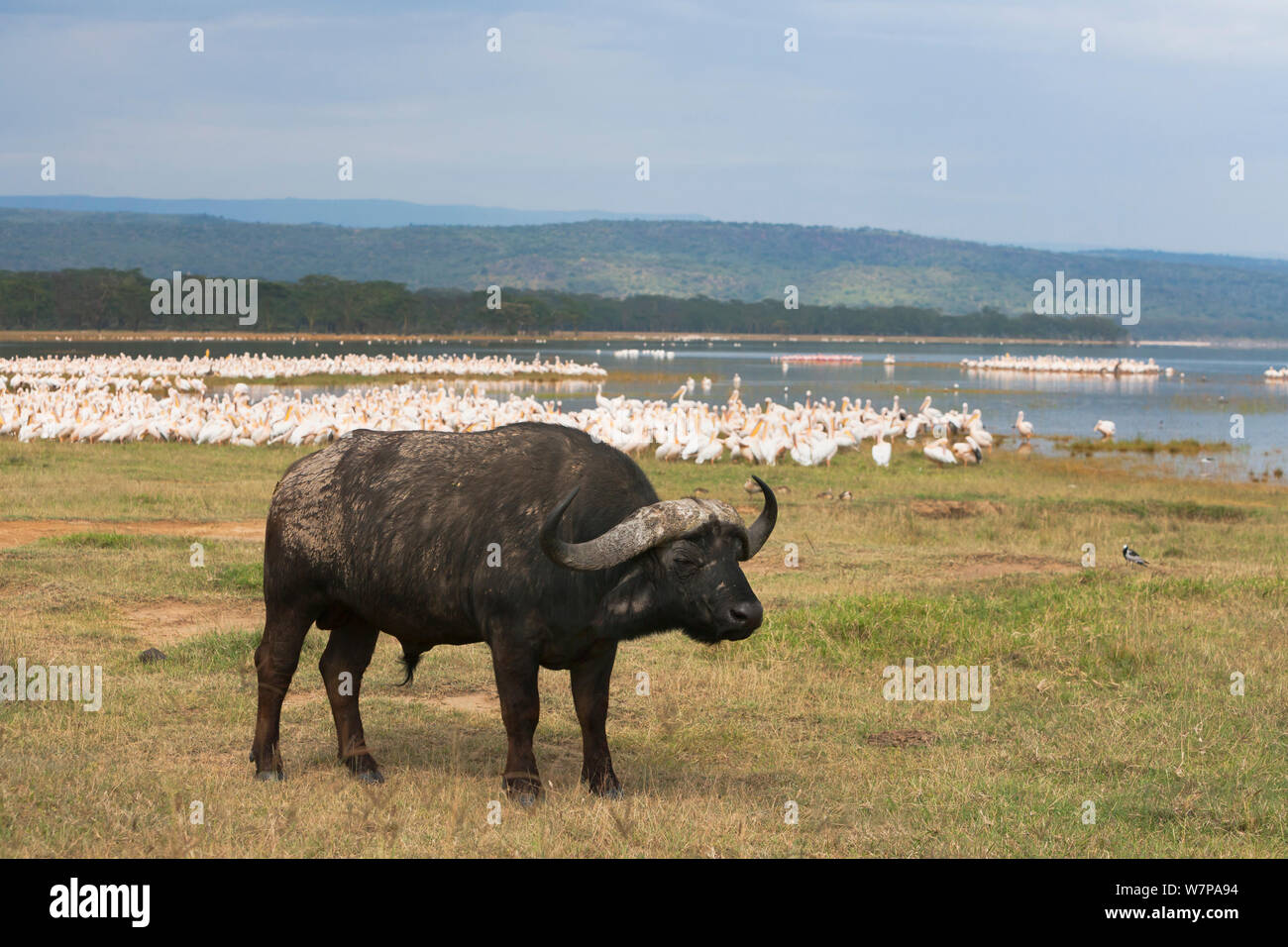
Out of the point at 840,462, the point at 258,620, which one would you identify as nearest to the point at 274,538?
the point at 258,620

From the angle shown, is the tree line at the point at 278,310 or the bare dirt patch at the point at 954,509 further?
the tree line at the point at 278,310

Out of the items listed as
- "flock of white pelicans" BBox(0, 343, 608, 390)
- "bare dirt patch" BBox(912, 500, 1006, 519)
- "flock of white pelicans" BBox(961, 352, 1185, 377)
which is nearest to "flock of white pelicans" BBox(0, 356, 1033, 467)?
"bare dirt patch" BBox(912, 500, 1006, 519)

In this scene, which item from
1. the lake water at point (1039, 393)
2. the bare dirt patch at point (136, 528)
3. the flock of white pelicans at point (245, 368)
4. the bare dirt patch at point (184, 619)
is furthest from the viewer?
the flock of white pelicans at point (245, 368)

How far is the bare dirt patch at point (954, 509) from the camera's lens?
19.8 meters

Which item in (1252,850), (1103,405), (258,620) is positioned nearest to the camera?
(1252,850)

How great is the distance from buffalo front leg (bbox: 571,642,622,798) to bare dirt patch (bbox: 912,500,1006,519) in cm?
1301

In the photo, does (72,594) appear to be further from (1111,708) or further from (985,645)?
(1111,708)

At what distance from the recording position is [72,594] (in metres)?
12.2

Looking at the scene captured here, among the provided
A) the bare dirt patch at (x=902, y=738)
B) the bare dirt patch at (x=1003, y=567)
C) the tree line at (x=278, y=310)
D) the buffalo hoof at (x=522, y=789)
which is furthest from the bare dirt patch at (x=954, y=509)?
the tree line at (x=278, y=310)

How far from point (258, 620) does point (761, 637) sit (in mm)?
4614

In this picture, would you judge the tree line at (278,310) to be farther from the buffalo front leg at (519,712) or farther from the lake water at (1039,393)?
the buffalo front leg at (519,712)

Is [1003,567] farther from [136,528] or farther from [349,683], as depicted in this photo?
[136,528]

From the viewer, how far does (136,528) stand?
667 inches

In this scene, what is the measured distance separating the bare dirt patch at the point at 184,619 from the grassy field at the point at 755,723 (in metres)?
0.05
